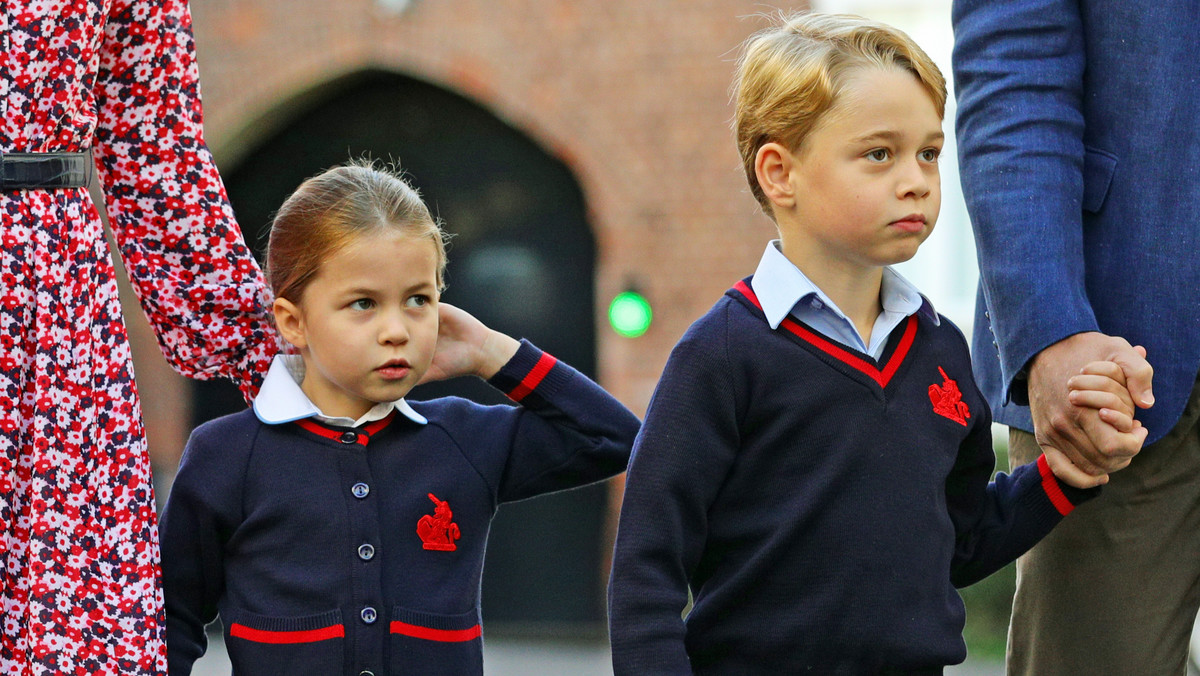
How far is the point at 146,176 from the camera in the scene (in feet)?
7.43

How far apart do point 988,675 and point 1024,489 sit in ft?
14.1

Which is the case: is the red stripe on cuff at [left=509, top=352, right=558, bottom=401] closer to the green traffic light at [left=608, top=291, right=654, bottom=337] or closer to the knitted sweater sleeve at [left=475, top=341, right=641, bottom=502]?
the knitted sweater sleeve at [left=475, top=341, right=641, bottom=502]

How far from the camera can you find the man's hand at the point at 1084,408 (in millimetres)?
1903

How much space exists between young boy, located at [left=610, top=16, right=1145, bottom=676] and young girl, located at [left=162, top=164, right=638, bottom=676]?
38 cm

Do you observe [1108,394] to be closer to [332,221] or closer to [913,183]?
[913,183]

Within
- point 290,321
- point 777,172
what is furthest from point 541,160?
point 777,172

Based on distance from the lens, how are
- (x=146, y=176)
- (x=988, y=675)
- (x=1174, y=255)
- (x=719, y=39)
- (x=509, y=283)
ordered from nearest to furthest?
(x=1174, y=255) < (x=146, y=176) < (x=988, y=675) < (x=719, y=39) < (x=509, y=283)

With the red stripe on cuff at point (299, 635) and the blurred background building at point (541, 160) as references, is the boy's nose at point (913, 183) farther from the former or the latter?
the blurred background building at point (541, 160)

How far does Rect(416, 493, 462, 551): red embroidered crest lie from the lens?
216 cm

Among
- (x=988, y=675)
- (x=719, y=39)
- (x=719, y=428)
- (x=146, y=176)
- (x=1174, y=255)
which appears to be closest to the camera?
(x=719, y=428)

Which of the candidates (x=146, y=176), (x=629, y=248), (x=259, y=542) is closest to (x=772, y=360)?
(x=259, y=542)

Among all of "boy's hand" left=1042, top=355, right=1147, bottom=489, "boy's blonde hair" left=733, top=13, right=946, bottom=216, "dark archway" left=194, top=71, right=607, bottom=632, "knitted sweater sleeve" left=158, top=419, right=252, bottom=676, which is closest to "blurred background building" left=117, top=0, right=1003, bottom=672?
"dark archway" left=194, top=71, right=607, bottom=632

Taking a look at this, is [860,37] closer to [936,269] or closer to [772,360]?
[772,360]

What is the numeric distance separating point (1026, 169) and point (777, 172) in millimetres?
370
